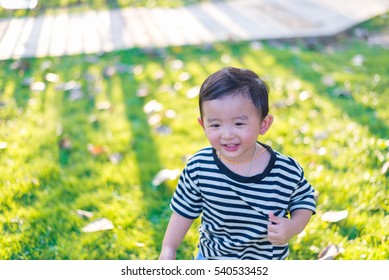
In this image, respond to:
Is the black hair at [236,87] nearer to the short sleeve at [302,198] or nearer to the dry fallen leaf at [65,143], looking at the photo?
the short sleeve at [302,198]

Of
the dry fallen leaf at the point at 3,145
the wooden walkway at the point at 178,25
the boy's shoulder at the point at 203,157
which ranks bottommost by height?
the wooden walkway at the point at 178,25

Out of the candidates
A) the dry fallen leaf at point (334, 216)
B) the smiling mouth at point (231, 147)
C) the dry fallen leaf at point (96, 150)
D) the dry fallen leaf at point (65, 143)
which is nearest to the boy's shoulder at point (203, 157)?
the smiling mouth at point (231, 147)

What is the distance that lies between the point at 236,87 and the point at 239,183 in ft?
1.14

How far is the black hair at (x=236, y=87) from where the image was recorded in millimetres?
1518

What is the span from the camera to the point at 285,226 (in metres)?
1.64

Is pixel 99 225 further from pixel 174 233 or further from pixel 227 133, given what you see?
pixel 227 133

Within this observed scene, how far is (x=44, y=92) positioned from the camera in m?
3.77

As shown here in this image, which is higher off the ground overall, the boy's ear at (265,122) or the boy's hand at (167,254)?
the boy's ear at (265,122)

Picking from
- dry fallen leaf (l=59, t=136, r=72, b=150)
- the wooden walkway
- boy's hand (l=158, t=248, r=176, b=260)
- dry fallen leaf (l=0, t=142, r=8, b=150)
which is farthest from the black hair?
the wooden walkway

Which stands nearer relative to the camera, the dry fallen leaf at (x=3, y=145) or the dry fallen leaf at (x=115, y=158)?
the dry fallen leaf at (x=115, y=158)

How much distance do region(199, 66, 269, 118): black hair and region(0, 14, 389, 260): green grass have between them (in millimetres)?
930
